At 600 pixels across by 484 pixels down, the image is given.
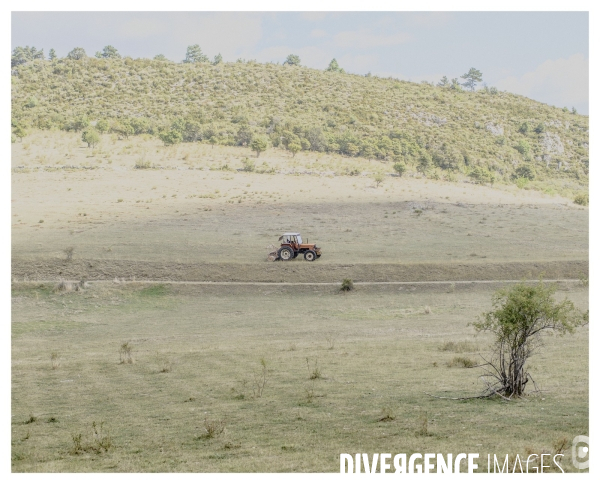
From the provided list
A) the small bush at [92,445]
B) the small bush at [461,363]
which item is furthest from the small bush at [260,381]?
the small bush at [461,363]

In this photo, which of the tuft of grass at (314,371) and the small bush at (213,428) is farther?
the tuft of grass at (314,371)

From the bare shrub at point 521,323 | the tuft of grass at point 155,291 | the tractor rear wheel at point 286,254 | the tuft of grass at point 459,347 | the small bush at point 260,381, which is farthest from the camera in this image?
the tractor rear wheel at point 286,254

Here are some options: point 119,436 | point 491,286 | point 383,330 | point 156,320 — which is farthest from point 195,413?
point 491,286

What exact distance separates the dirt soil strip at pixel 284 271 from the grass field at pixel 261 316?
168 millimetres

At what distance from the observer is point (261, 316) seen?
118 ft

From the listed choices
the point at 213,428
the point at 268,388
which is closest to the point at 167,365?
the point at 268,388

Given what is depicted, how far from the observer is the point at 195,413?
17.5m

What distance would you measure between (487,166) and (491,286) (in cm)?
6981

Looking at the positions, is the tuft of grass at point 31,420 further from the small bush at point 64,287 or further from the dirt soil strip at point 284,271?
the dirt soil strip at point 284,271

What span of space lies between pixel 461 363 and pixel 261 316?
593 inches

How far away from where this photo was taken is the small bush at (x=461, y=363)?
2240 cm

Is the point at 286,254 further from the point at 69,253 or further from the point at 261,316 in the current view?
the point at 69,253

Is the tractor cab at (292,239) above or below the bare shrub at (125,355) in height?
above
